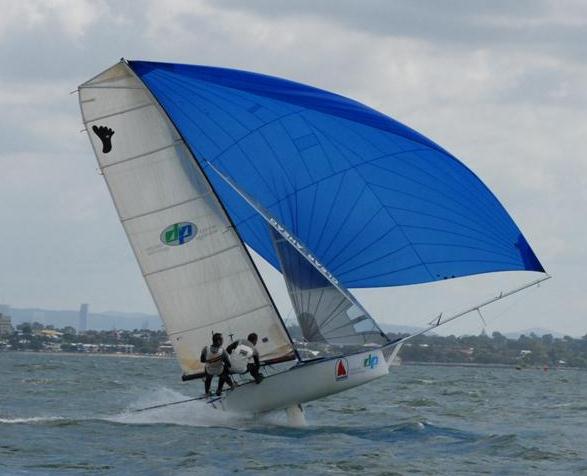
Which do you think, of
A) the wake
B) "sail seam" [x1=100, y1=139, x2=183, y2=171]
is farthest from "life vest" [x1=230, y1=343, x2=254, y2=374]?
"sail seam" [x1=100, y1=139, x2=183, y2=171]

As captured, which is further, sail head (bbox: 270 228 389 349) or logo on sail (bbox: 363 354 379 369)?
sail head (bbox: 270 228 389 349)

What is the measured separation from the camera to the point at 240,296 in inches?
658

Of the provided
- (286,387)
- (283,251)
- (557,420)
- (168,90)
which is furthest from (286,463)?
(557,420)

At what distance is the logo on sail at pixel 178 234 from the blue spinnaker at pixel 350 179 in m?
1.03

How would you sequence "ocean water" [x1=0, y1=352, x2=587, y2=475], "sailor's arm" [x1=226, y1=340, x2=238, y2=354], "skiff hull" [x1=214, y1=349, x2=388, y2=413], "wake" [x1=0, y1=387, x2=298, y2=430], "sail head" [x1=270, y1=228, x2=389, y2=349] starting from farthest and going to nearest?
1. "sail head" [x1=270, y1=228, x2=389, y2=349]
2. "wake" [x1=0, y1=387, x2=298, y2=430]
3. "sailor's arm" [x1=226, y1=340, x2=238, y2=354]
4. "skiff hull" [x1=214, y1=349, x2=388, y2=413]
5. "ocean water" [x1=0, y1=352, x2=587, y2=475]

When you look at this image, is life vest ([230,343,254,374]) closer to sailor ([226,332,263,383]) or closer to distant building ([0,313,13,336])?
sailor ([226,332,263,383])

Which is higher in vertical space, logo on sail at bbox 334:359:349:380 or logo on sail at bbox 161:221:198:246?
logo on sail at bbox 161:221:198:246

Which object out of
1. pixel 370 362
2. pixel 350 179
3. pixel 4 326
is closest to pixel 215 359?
pixel 370 362

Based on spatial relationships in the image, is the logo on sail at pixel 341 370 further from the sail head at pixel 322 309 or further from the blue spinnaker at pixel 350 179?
the blue spinnaker at pixel 350 179

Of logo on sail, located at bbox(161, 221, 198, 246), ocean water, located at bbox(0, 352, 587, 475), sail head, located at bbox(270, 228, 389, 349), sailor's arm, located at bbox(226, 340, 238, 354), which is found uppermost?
logo on sail, located at bbox(161, 221, 198, 246)

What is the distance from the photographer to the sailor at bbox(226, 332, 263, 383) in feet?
53.6

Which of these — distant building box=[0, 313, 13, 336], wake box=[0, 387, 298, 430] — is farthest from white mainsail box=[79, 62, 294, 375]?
distant building box=[0, 313, 13, 336]

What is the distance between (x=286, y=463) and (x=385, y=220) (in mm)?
3958

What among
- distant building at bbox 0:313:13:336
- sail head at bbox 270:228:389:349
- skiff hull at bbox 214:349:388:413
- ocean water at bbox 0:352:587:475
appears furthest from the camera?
distant building at bbox 0:313:13:336
